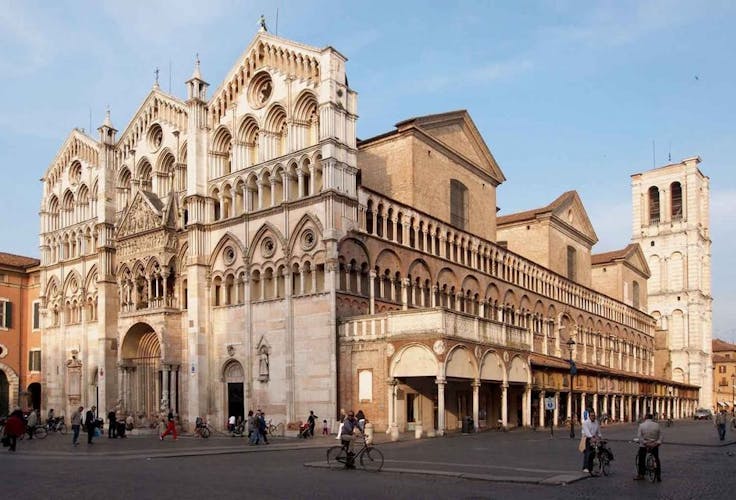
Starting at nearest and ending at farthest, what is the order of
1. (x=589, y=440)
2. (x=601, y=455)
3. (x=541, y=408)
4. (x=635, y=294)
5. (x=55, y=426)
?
(x=589, y=440) < (x=601, y=455) < (x=541, y=408) < (x=55, y=426) < (x=635, y=294)

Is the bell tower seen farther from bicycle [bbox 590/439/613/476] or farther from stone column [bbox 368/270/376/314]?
bicycle [bbox 590/439/613/476]

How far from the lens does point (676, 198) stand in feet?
331

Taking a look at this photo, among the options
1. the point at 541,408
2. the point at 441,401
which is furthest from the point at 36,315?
the point at 541,408

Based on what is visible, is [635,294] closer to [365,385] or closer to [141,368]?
[365,385]

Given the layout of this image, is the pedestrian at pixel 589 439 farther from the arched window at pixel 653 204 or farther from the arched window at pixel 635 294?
the arched window at pixel 653 204

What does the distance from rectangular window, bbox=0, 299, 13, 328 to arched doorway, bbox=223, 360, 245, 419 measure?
24760 mm

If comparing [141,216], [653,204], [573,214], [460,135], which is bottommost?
[141,216]

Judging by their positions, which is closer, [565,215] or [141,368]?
[141,368]

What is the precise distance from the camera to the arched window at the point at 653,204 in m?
102

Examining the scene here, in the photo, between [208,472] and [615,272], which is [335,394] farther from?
[615,272]

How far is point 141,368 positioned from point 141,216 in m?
9.24

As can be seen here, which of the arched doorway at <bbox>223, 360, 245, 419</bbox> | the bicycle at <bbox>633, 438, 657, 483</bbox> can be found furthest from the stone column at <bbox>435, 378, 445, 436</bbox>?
the bicycle at <bbox>633, 438, 657, 483</bbox>

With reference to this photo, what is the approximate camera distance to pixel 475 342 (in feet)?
123

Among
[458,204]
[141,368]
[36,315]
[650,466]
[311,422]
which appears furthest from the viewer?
[36,315]
